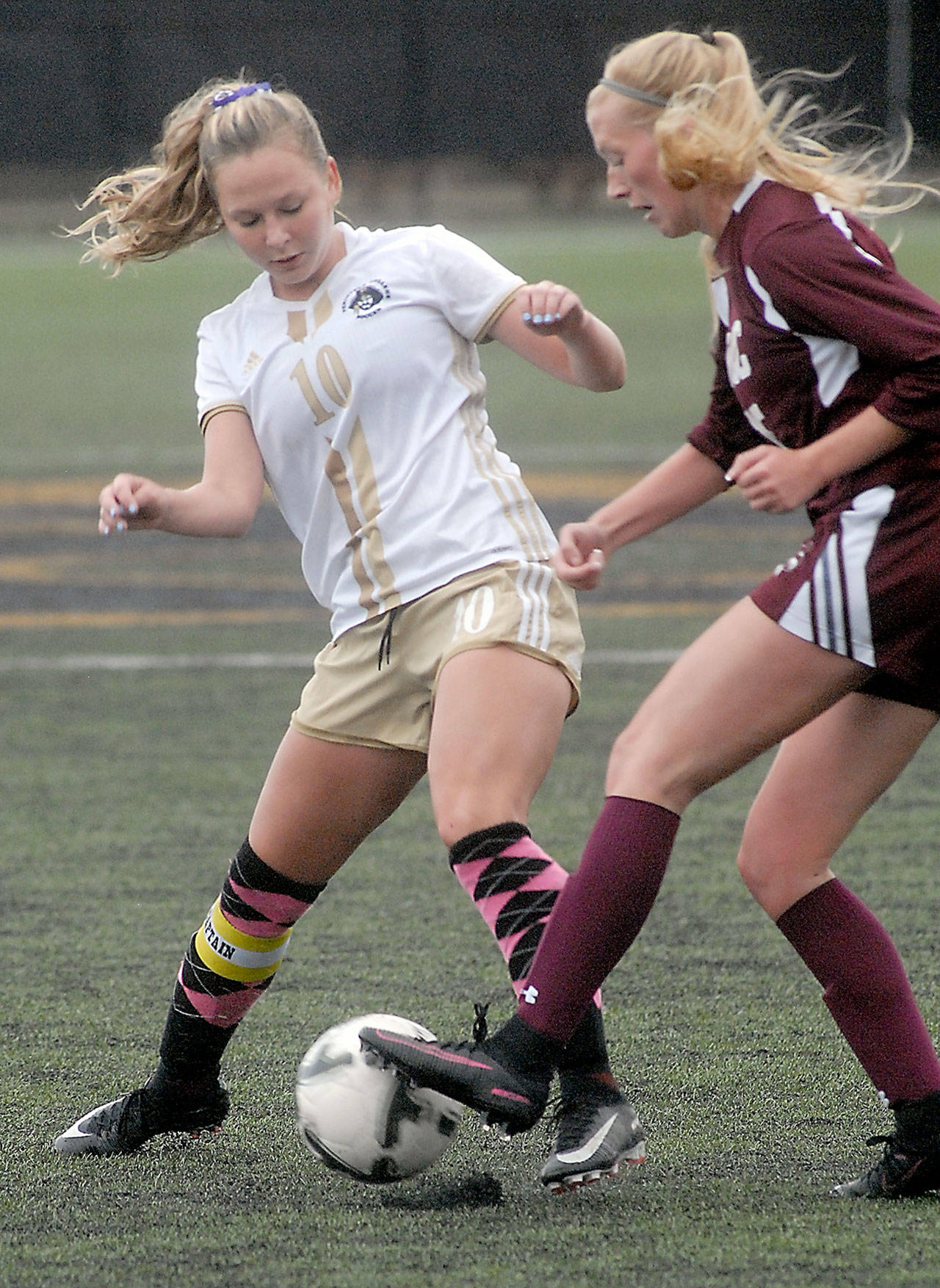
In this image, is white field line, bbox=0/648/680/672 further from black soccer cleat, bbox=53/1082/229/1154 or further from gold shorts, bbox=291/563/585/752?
gold shorts, bbox=291/563/585/752

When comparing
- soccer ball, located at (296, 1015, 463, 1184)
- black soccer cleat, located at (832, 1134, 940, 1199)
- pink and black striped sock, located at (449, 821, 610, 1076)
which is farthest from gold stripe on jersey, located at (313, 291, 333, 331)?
black soccer cleat, located at (832, 1134, 940, 1199)

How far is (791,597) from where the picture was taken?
2.70 meters

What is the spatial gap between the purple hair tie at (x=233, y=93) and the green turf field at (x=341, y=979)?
69.5 inches

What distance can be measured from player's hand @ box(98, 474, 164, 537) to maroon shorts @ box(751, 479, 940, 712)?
98 cm

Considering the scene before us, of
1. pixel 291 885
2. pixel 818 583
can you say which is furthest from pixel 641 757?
pixel 291 885

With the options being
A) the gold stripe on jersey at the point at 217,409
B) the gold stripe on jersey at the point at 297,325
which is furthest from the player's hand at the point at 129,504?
the gold stripe on jersey at the point at 297,325

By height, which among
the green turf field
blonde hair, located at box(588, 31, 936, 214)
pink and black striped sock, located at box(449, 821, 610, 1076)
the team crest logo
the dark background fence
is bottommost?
the dark background fence

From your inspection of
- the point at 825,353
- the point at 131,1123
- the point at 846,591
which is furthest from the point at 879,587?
the point at 131,1123

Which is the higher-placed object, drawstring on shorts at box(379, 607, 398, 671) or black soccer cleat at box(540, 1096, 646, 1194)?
drawstring on shorts at box(379, 607, 398, 671)

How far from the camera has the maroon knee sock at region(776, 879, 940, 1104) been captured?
9.49 ft

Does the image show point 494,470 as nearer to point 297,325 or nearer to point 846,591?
point 297,325

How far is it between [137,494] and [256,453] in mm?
312

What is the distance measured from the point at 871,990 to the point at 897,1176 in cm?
28

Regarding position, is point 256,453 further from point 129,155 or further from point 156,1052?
point 129,155
